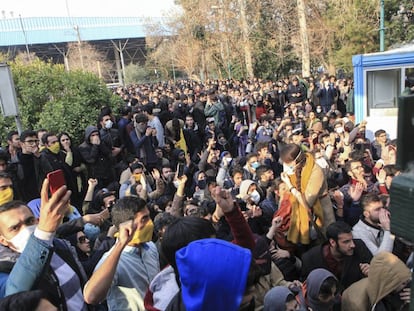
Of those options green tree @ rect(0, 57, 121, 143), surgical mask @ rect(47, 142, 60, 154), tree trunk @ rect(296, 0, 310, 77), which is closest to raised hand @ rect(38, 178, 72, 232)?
surgical mask @ rect(47, 142, 60, 154)

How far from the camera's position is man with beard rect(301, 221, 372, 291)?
2883 mm

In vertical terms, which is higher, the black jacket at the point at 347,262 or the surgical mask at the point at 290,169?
the surgical mask at the point at 290,169

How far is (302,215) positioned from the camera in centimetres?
339

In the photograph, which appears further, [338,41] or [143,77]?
[143,77]

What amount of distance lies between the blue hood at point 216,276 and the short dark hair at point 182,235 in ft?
1.10

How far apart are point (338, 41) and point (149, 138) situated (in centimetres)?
1849

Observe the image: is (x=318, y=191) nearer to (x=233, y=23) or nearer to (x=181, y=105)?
(x=181, y=105)

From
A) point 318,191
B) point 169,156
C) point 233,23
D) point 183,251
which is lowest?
point 169,156

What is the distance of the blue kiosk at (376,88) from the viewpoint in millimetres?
9219

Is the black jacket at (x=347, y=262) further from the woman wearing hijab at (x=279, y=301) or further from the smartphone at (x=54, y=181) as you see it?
the smartphone at (x=54, y=181)

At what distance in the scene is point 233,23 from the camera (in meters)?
24.0

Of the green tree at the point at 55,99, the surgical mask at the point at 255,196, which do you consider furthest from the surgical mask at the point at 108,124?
the surgical mask at the point at 255,196

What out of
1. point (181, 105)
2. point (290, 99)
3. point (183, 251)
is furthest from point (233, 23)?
point (183, 251)

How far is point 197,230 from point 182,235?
77 millimetres
